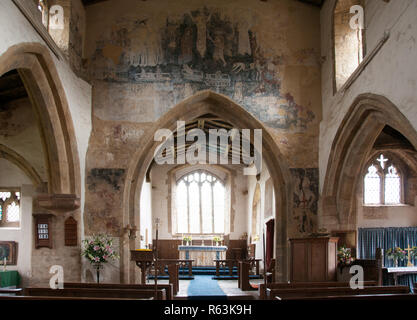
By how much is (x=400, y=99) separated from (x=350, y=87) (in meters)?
2.25

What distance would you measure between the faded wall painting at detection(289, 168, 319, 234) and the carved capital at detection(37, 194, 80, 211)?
4670mm

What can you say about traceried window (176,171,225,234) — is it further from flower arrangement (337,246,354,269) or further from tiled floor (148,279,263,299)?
flower arrangement (337,246,354,269)

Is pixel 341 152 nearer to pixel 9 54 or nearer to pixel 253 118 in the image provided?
pixel 253 118

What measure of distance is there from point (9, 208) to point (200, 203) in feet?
32.5

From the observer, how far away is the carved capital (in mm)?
10273

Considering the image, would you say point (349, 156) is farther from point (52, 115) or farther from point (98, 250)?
point (52, 115)

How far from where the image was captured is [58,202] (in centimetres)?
1031

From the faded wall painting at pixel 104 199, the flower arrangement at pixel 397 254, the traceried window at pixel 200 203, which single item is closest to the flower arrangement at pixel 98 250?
the faded wall painting at pixel 104 199

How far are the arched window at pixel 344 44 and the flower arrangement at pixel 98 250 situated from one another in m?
5.81

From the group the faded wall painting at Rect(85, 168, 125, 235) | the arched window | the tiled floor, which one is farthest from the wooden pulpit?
the faded wall painting at Rect(85, 168, 125, 235)

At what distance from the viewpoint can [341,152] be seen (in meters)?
10.4

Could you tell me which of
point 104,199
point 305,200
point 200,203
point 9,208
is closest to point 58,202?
point 104,199
